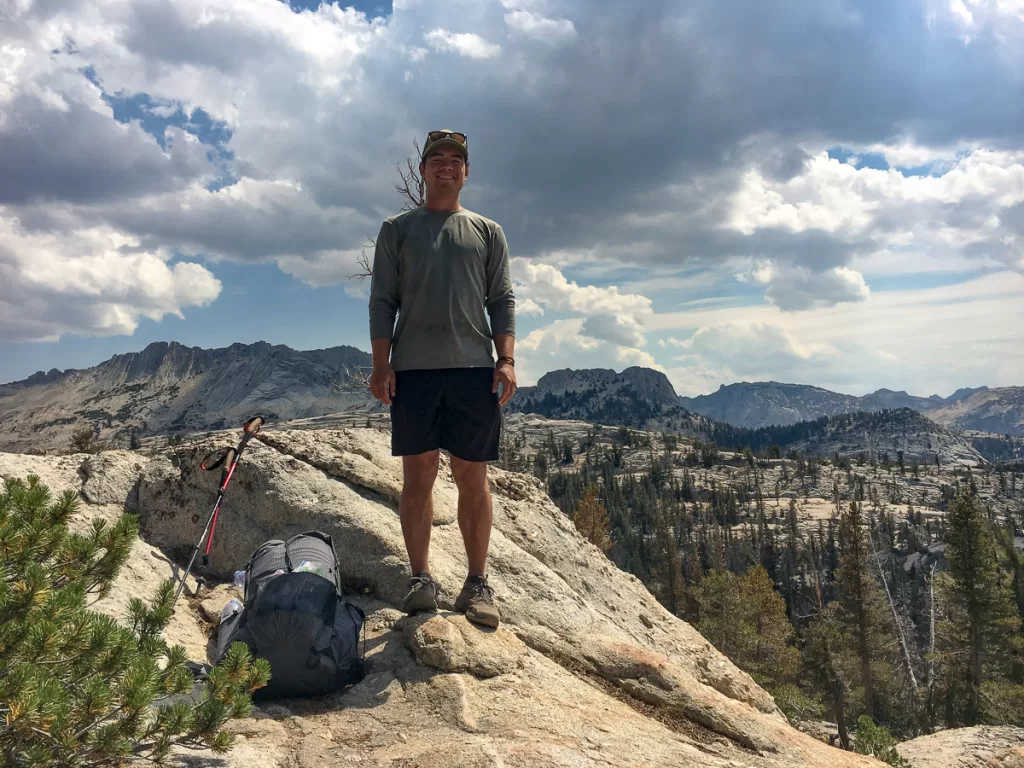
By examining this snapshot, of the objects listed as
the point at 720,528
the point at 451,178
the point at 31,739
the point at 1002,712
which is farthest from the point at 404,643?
the point at 720,528

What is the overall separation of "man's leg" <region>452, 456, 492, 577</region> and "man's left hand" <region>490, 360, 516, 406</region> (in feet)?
2.15

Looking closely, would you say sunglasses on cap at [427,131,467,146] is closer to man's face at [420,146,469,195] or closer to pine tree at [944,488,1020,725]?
man's face at [420,146,469,195]

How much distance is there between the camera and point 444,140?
537 cm

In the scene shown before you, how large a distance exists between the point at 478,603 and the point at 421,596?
0.54 m

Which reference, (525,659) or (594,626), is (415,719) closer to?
(525,659)

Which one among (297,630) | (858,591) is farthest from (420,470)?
(858,591)

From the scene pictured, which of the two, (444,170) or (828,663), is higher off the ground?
(444,170)

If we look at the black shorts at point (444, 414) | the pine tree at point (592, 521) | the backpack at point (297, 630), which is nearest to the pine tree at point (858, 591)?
the pine tree at point (592, 521)

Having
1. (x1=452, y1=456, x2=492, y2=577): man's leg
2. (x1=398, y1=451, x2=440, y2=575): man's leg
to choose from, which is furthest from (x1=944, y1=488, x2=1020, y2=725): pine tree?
(x1=398, y1=451, x2=440, y2=575): man's leg

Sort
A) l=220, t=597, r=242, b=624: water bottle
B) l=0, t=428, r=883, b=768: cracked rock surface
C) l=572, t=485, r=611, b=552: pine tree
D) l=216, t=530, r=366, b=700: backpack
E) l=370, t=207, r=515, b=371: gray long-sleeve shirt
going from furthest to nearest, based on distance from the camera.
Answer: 1. l=572, t=485, r=611, b=552: pine tree
2. l=370, t=207, r=515, b=371: gray long-sleeve shirt
3. l=220, t=597, r=242, b=624: water bottle
4. l=216, t=530, r=366, b=700: backpack
5. l=0, t=428, r=883, b=768: cracked rock surface

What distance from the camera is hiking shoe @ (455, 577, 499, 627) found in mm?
5363

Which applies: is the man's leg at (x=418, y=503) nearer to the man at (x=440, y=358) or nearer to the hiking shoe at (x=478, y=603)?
the man at (x=440, y=358)

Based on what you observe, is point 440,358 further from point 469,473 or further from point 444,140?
point 444,140

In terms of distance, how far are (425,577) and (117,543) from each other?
2589 millimetres
